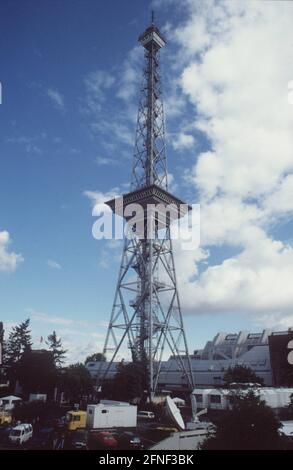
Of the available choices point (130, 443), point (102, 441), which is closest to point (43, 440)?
point (102, 441)

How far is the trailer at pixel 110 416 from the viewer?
111ft

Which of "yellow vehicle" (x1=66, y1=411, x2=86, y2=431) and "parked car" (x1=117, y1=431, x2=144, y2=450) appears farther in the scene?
"yellow vehicle" (x1=66, y1=411, x2=86, y2=431)

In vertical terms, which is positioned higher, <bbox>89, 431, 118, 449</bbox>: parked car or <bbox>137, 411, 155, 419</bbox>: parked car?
<bbox>137, 411, 155, 419</bbox>: parked car

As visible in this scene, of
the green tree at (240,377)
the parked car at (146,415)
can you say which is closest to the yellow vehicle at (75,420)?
the parked car at (146,415)

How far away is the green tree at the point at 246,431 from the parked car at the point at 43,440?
1296 centimetres

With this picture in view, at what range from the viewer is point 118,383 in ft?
178

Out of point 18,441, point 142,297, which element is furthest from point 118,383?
point 18,441

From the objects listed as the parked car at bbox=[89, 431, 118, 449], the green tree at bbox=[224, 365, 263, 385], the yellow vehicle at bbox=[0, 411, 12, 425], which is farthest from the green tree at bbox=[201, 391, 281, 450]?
the green tree at bbox=[224, 365, 263, 385]

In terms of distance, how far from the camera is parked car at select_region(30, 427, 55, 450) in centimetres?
2561

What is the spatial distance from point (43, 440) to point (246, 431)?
17.1m

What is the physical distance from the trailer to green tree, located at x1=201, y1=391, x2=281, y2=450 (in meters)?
18.4

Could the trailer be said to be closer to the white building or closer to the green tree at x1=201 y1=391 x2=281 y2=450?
the green tree at x1=201 y1=391 x2=281 y2=450

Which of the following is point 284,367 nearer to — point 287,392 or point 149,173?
point 287,392

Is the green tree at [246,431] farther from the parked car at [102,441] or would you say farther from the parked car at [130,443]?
the parked car at [102,441]
